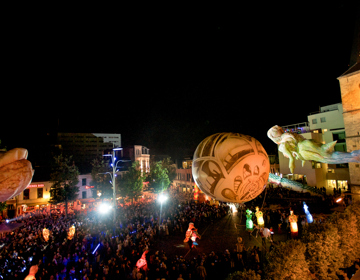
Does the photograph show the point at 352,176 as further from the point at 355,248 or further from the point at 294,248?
the point at 294,248

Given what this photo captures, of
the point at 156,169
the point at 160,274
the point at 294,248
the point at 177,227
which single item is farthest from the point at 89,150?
the point at 294,248

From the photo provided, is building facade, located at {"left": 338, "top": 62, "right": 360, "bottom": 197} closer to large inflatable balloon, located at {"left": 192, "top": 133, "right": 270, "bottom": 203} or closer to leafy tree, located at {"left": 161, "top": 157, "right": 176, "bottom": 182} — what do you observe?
large inflatable balloon, located at {"left": 192, "top": 133, "right": 270, "bottom": 203}

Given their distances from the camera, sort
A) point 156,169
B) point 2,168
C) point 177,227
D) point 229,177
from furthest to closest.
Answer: point 156,169 < point 177,227 < point 229,177 < point 2,168

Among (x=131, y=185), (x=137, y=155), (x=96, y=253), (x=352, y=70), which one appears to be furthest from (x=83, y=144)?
(x=352, y=70)

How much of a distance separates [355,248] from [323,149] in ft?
22.9

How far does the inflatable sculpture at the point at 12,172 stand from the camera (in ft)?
9.15

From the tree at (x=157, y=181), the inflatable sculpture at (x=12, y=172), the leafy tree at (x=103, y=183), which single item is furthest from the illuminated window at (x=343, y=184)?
the inflatable sculpture at (x=12, y=172)

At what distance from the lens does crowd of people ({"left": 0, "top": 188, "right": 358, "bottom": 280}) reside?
29.0ft

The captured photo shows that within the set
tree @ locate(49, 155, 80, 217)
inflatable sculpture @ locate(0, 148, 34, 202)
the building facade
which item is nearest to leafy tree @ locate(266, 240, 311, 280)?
inflatable sculpture @ locate(0, 148, 34, 202)

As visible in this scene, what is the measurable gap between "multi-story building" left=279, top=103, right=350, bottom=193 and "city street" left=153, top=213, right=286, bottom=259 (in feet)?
52.3

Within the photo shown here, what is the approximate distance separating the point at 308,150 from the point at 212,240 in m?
10.5

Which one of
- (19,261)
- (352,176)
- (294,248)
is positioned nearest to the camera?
(294,248)

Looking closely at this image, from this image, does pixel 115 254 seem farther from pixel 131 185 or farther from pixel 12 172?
pixel 131 185

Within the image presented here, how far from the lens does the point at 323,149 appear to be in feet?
16.5
